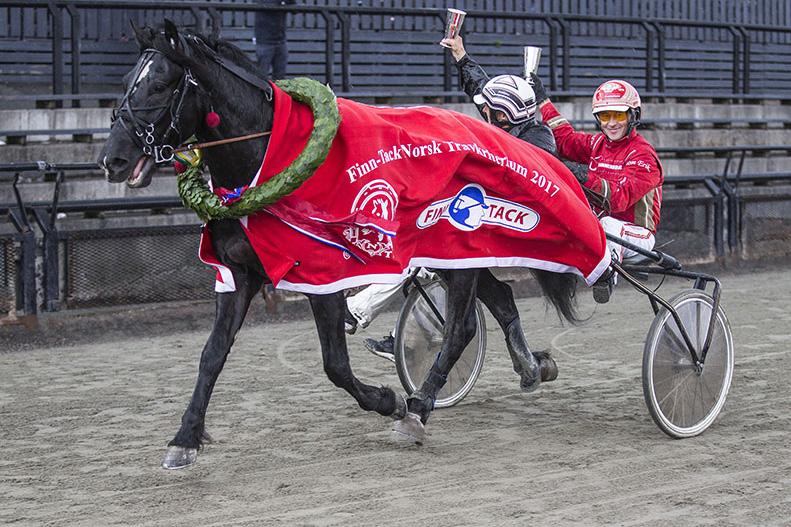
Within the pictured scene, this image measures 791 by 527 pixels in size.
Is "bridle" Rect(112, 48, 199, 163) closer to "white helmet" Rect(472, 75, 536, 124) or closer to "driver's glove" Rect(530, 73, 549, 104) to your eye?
"white helmet" Rect(472, 75, 536, 124)

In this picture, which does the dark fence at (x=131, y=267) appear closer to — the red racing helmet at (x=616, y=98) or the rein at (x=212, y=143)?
the red racing helmet at (x=616, y=98)

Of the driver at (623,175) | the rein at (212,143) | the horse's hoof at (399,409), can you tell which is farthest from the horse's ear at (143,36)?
the driver at (623,175)

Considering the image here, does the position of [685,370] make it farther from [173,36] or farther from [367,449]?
[173,36]

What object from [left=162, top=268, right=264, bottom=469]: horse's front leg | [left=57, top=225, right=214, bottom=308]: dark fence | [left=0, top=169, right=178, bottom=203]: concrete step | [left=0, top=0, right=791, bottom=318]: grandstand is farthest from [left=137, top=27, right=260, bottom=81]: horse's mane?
[left=0, top=169, right=178, bottom=203]: concrete step

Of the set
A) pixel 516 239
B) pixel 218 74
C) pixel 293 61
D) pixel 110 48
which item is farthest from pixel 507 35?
pixel 218 74

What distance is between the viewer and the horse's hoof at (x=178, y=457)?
16.6ft

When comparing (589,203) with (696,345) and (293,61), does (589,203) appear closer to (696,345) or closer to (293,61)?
(696,345)

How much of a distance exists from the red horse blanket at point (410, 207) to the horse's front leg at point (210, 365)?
0.08 m

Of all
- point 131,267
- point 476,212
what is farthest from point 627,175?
point 131,267

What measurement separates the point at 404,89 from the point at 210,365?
321 inches

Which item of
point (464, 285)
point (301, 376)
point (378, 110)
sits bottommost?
point (301, 376)

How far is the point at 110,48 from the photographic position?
11.6 metres

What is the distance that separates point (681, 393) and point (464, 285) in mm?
1101

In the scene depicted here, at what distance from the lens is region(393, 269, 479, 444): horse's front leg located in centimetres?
581
